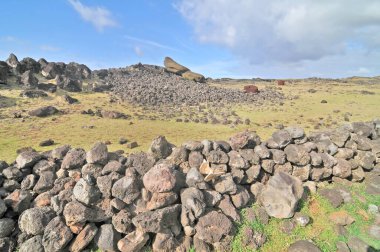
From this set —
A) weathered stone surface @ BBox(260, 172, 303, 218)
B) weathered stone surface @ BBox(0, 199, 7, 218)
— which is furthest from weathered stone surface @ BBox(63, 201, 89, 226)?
weathered stone surface @ BBox(260, 172, 303, 218)

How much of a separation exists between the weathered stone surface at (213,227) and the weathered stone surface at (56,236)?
10.6 feet

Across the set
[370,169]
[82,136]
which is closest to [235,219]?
[370,169]

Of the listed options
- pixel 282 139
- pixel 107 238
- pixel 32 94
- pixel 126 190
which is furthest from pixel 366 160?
pixel 32 94

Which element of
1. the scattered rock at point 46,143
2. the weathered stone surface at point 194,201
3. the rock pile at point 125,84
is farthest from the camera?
the rock pile at point 125,84

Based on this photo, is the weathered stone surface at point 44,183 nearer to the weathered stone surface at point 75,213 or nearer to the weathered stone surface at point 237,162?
the weathered stone surface at point 75,213

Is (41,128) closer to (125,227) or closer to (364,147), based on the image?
(125,227)

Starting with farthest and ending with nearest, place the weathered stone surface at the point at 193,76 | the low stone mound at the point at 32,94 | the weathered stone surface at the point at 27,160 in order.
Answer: the weathered stone surface at the point at 193,76 < the low stone mound at the point at 32,94 < the weathered stone surface at the point at 27,160

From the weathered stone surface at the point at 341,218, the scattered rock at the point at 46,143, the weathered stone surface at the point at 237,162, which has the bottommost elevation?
the scattered rock at the point at 46,143

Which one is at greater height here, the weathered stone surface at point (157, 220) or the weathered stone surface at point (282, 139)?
the weathered stone surface at point (282, 139)

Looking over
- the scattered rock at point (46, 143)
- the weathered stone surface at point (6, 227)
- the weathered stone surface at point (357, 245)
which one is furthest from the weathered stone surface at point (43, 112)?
the weathered stone surface at point (357, 245)

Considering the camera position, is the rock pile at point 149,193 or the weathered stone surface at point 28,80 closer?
the rock pile at point 149,193

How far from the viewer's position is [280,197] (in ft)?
29.9

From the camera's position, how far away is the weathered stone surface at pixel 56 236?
724cm

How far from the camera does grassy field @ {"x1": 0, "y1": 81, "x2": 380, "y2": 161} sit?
20.6 metres
